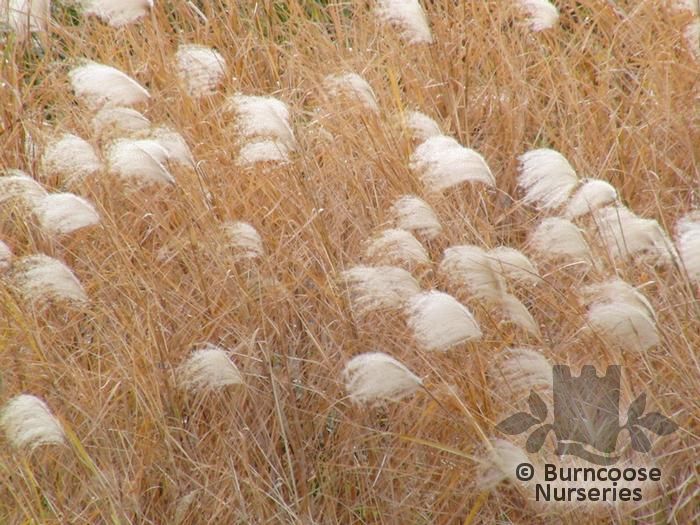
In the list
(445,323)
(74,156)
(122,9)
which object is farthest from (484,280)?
(122,9)

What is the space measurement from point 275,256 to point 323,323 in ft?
0.71

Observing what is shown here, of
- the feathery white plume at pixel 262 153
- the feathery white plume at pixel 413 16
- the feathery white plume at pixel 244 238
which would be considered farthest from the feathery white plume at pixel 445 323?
the feathery white plume at pixel 413 16

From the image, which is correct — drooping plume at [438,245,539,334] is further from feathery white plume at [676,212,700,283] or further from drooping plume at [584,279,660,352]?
feathery white plume at [676,212,700,283]

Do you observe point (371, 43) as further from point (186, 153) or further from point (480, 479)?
point (480, 479)

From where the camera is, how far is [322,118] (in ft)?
9.94

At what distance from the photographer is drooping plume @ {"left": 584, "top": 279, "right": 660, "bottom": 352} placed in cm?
191

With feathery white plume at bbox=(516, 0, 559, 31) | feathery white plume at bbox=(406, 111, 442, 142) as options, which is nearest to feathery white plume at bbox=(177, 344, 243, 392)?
feathery white plume at bbox=(406, 111, 442, 142)

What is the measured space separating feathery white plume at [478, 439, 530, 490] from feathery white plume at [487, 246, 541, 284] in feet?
1.01

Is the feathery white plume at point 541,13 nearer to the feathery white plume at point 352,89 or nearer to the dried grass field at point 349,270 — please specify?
the dried grass field at point 349,270

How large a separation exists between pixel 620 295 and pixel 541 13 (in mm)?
1188

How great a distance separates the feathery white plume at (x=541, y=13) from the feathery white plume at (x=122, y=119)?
0.99m

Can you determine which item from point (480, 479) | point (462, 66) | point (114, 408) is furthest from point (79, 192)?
point (480, 479)

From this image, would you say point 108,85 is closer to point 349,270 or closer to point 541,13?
point 349,270

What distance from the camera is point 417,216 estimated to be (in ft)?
7.61
